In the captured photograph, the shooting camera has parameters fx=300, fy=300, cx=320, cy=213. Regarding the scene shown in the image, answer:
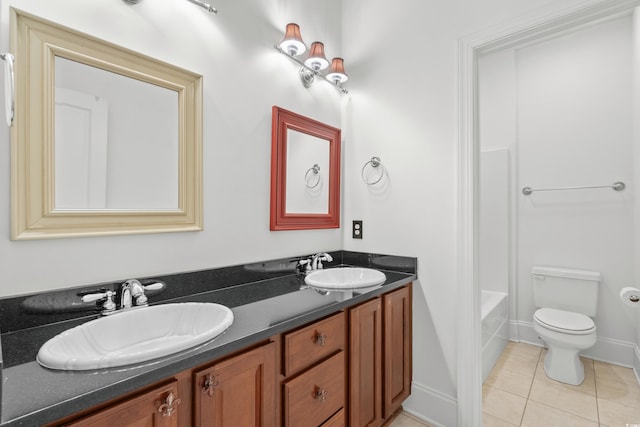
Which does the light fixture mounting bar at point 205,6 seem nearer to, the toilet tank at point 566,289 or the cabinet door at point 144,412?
the cabinet door at point 144,412

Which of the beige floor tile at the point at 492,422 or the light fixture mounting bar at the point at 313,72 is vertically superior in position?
the light fixture mounting bar at the point at 313,72

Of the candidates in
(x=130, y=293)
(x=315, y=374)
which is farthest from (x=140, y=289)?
(x=315, y=374)

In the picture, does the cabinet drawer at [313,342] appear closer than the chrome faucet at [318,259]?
Yes

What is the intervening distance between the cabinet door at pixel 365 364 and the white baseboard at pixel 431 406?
1.18ft

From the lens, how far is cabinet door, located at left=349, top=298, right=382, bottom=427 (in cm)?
138

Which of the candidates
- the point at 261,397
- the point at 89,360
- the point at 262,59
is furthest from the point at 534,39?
the point at 89,360

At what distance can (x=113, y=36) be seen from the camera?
1135 millimetres

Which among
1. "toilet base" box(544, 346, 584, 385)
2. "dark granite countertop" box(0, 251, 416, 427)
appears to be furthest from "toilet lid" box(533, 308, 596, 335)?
"dark granite countertop" box(0, 251, 416, 427)

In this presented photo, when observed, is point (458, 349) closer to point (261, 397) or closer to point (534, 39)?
point (261, 397)

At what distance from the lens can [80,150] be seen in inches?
42.3

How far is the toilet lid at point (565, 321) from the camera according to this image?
2127mm

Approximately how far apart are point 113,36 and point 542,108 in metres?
3.26

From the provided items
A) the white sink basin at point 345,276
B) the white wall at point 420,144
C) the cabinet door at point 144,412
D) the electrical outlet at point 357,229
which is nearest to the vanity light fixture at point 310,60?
the white wall at point 420,144

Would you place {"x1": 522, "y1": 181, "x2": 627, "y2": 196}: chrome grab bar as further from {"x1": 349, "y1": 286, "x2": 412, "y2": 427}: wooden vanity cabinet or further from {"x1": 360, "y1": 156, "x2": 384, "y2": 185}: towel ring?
{"x1": 349, "y1": 286, "x2": 412, "y2": 427}: wooden vanity cabinet
